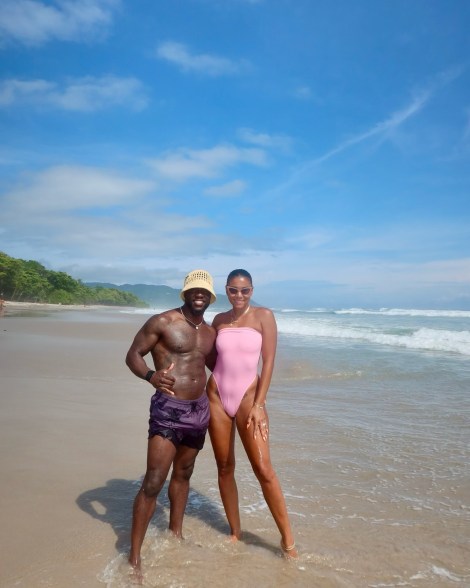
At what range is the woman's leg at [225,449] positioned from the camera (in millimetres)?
3785

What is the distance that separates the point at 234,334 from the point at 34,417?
410 cm

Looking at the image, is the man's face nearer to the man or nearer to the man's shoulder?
the man

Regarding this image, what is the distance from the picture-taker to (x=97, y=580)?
308 centimetres

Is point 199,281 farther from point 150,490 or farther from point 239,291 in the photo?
point 150,490

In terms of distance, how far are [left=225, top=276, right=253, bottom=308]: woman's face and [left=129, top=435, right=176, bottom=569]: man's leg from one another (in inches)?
49.1

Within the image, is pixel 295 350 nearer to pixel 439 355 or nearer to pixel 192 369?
pixel 439 355

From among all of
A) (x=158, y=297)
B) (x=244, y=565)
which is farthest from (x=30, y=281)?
(x=158, y=297)

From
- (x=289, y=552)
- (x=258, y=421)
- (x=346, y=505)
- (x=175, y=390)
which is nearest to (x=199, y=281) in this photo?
(x=175, y=390)

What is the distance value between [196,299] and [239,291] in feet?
1.37

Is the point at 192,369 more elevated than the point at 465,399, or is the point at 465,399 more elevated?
the point at 192,369

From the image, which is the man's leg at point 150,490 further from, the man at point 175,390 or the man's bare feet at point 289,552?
the man's bare feet at point 289,552

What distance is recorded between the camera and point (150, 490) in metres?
3.33

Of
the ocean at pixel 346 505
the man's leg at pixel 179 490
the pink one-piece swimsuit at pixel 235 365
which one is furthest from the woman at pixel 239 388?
the ocean at pixel 346 505

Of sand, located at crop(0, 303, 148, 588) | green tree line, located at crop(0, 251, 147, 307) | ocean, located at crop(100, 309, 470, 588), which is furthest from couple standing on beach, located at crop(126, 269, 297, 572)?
green tree line, located at crop(0, 251, 147, 307)
